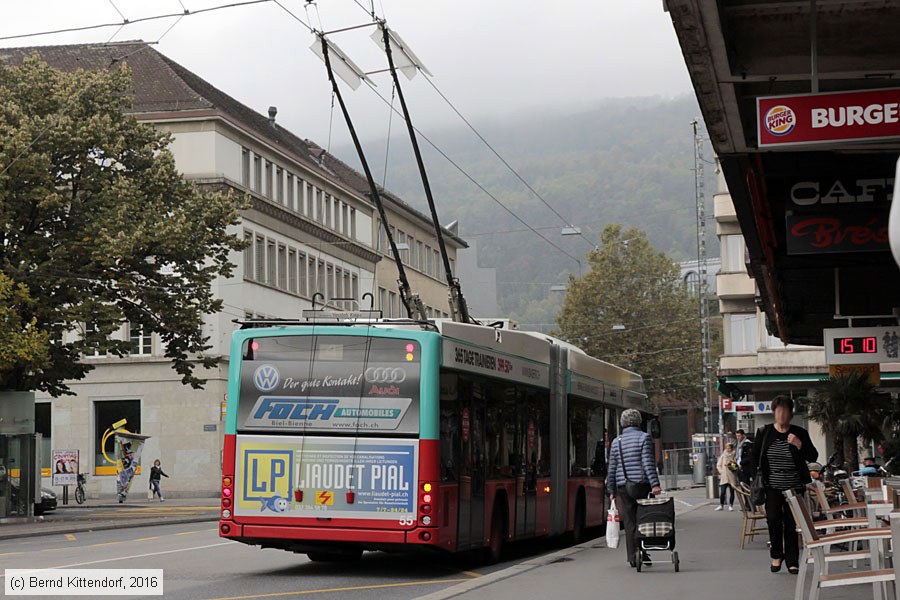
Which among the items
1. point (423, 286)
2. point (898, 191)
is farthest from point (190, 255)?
point (423, 286)

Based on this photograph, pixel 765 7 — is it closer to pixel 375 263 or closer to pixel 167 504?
pixel 167 504

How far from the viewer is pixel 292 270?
65500mm

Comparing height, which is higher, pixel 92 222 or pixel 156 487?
pixel 92 222

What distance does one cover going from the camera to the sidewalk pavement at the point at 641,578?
43.5ft

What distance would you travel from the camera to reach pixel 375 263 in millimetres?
76438

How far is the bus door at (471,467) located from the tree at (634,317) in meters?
75.7

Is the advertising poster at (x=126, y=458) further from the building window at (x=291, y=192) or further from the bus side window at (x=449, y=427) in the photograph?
the bus side window at (x=449, y=427)

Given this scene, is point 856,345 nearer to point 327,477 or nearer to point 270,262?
point 327,477

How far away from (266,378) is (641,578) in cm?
463

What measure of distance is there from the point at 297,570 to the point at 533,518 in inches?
158

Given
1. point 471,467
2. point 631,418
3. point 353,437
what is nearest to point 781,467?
point 631,418

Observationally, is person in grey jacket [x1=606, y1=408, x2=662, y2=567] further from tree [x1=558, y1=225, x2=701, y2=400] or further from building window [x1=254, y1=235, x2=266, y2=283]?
tree [x1=558, y1=225, x2=701, y2=400]

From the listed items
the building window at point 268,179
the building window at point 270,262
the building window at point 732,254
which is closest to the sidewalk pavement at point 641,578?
the building window at point 732,254

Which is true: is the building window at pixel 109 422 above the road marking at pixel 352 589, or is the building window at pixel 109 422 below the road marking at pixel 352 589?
above
